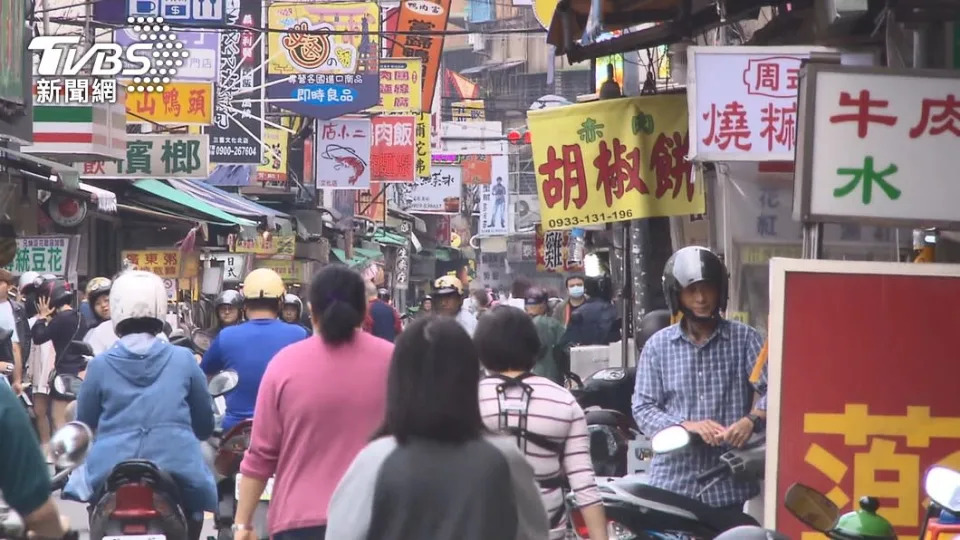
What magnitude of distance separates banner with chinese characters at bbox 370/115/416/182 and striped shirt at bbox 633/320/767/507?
89.9 feet

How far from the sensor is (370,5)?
26.5 m

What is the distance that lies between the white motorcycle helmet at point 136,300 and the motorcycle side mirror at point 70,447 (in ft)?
10.2

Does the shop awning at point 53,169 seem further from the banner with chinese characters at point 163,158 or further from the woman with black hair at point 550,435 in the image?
the woman with black hair at point 550,435

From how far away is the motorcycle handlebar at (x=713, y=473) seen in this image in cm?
714

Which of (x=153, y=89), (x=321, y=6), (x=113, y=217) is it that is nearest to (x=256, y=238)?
(x=113, y=217)

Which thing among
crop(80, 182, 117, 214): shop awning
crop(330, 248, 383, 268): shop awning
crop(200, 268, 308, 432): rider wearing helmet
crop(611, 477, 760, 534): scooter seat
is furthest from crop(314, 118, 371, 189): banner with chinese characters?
crop(611, 477, 760, 534): scooter seat

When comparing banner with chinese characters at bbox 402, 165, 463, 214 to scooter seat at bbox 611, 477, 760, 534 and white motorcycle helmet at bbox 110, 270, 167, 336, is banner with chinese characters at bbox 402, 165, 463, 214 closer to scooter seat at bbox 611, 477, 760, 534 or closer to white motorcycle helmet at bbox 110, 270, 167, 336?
white motorcycle helmet at bbox 110, 270, 167, 336

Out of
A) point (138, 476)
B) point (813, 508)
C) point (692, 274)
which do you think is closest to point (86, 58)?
point (138, 476)

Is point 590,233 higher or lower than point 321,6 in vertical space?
lower

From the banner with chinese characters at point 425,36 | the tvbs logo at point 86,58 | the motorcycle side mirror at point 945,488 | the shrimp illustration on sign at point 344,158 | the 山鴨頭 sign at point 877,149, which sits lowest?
the motorcycle side mirror at point 945,488

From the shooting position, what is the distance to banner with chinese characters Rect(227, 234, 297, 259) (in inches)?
1249

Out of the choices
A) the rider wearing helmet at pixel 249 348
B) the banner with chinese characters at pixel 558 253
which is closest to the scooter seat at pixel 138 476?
the rider wearing helmet at pixel 249 348

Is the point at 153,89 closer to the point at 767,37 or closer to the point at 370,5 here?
the point at 370,5

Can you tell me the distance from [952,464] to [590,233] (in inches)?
741
